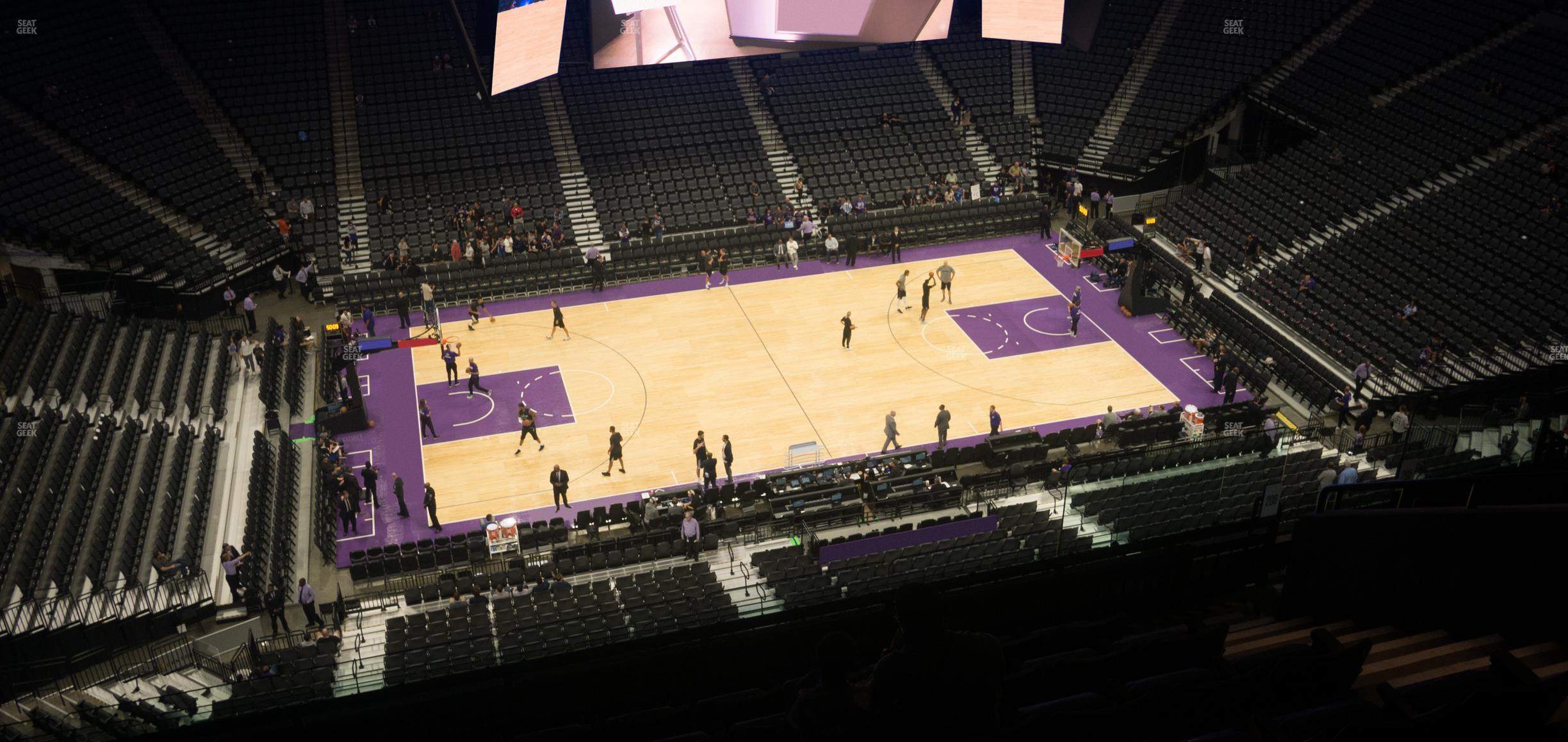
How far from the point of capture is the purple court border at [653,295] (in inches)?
1021

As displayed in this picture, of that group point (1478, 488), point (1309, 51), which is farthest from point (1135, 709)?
point (1309, 51)

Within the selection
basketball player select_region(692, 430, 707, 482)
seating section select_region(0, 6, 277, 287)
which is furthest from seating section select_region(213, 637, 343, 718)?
seating section select_region(0, 6, 277, 287)

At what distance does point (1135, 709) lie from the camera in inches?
297

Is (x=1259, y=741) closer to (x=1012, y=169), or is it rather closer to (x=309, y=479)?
(x=309, y=479)

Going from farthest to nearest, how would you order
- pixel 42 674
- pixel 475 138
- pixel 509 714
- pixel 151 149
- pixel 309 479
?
pixel 475 138
pixel 151 149
pixel 309 479
pixel 42 674
pixel 509 714

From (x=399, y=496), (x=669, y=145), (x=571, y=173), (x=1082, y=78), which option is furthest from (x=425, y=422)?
(x=1082, y=78)

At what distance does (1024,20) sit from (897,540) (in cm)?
2448

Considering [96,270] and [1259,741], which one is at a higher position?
[1259,741]

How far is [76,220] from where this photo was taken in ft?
106

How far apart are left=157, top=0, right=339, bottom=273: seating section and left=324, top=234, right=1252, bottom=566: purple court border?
6085 mm

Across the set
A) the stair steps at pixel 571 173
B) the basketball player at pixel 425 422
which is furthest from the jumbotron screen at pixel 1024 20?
the basketball player at pixel 425 422

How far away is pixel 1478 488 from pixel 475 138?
35944 mm

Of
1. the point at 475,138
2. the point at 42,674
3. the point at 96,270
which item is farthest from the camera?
the point at 475,138

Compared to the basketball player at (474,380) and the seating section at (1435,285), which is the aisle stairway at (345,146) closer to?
the basketball player at (474,380)
